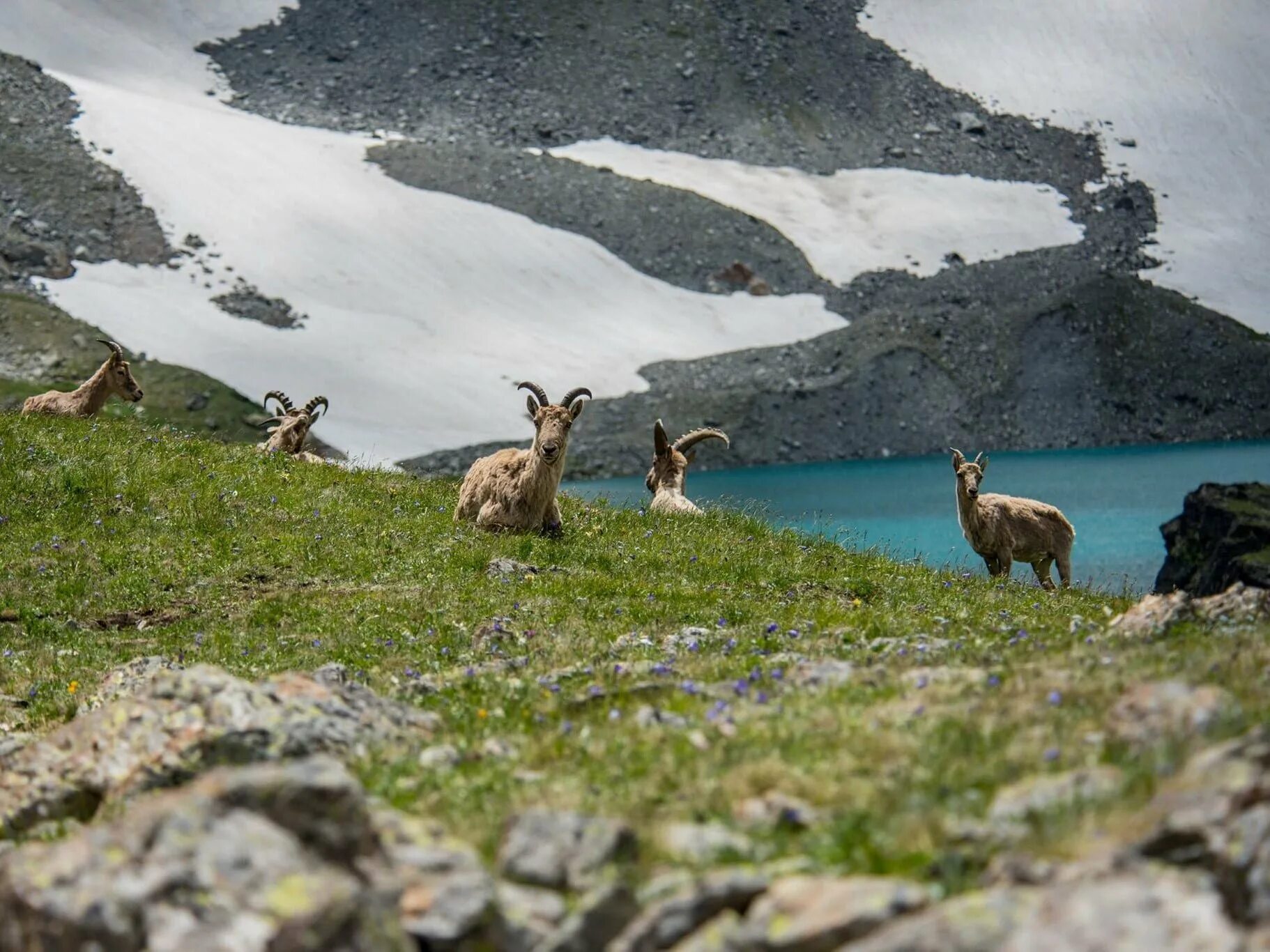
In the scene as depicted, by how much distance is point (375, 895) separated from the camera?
5.35 metres

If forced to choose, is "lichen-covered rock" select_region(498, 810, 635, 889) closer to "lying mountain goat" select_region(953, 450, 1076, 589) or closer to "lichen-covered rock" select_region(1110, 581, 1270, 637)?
"lichen-covered rock" select_region(1110, 581, 1270, 637)

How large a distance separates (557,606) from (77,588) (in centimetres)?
607

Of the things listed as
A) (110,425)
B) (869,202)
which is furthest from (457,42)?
(110,425)

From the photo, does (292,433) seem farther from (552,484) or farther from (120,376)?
(552,484)

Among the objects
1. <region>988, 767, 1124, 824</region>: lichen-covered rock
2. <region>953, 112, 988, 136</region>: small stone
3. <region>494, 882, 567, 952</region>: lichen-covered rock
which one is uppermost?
<region>953, 112, 988, 136</region>: small stone

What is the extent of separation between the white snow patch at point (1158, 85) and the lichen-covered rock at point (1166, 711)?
9530cm

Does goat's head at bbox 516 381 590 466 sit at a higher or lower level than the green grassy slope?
higher

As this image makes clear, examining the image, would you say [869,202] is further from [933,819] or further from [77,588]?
[933,819]

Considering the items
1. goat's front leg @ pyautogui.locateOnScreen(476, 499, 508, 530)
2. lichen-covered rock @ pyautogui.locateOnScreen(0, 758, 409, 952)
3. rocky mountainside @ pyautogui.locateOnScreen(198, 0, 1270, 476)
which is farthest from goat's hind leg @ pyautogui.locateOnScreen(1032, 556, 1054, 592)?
rocky mountainside @ pyautogui.locateOnScreen(198, 0, 1270, 476)

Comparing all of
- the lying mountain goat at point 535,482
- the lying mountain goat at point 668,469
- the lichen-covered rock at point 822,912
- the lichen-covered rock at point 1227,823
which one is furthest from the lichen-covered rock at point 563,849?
the lying mountain goat at point 668,469

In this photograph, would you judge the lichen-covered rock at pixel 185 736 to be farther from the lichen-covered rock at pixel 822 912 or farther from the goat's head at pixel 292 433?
the goat's head at pixel 292 433

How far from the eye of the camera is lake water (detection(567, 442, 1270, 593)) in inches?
1556

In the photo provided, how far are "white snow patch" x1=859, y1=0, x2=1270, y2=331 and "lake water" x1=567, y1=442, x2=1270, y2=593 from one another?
33840 millimetres

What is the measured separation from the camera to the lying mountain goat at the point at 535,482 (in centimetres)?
2025
